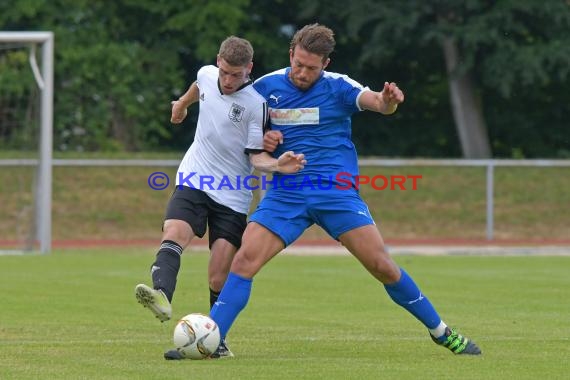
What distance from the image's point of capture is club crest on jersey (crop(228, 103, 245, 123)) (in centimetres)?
894

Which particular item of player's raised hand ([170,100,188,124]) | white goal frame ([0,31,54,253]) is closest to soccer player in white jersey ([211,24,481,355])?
player's raised hand ([170,100,188,124])

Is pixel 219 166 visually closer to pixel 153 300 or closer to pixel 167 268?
pixel 167 268

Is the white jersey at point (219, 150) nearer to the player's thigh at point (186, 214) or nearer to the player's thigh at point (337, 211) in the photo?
the player's thigh at point (186, 214)

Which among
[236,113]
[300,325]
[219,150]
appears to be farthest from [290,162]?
[300,325]

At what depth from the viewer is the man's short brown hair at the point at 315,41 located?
332 inches

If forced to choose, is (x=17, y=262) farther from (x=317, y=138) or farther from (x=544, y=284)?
(x=317, y=138)

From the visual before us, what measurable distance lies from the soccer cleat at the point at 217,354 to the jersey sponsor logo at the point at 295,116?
1.44 meters

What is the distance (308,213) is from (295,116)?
0.61 m

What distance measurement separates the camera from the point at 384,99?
8.36m

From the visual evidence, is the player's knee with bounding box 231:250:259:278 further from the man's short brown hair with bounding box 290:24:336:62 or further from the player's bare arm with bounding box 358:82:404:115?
the man's short brown hair with bounding box 290:24:336:62

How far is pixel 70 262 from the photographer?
19688mm

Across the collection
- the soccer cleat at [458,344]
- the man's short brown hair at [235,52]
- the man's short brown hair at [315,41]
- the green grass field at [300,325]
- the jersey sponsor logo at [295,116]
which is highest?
the man's short brown hair at [315,41]

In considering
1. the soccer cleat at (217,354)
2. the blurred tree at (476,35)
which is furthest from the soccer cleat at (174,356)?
the blurred tree at (476,35)

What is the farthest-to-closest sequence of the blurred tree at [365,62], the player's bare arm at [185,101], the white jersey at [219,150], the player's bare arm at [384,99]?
the blurred tree at [365,62] → the player's bare arm at [185,101] → the white jersey at [219,150] → the player's bare arm at [384,99]
